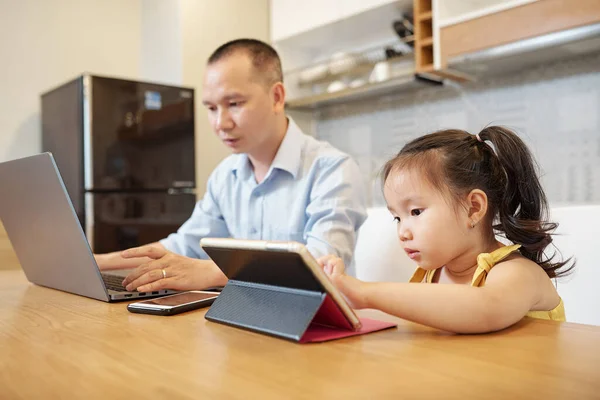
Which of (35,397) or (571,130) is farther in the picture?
(571,130)

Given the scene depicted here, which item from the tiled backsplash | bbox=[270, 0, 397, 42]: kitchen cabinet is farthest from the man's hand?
bbox=[270, 0, 397, 42]: kitchen cabinet

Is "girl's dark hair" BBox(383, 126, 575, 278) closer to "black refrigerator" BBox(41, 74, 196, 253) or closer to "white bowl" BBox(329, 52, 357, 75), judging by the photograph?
"black refrigerator" BBox(41, 74, 196, 253)

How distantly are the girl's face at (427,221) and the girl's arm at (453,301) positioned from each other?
15 centimetres

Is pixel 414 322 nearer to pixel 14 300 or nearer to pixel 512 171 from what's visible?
pixel 512 171

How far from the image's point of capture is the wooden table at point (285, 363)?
46 cm

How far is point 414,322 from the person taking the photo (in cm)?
71

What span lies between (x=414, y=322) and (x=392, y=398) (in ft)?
0.94

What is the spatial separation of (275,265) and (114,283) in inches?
23.5

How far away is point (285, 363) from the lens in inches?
21.0

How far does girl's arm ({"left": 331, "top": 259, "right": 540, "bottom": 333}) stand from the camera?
647 mm

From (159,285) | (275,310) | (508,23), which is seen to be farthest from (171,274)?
(508,23)

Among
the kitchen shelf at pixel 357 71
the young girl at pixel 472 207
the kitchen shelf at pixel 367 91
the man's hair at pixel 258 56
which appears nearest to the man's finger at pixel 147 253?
the young girl at pixel 472 207

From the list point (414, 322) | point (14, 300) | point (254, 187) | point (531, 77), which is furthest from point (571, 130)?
point (14, 300)

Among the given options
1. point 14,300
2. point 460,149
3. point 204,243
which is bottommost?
point 14,300
